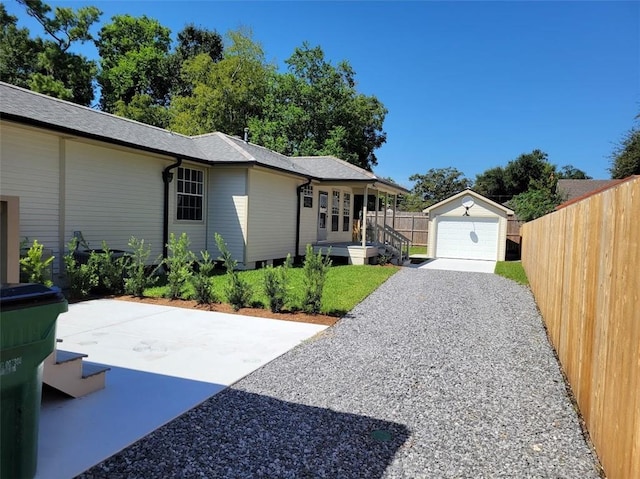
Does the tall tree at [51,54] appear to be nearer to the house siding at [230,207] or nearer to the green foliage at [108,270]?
the house siding at [230,207]

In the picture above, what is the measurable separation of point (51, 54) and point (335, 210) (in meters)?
24.1

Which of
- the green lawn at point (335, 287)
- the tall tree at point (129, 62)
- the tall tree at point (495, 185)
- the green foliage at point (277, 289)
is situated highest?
the tall tree at point (129, 62)

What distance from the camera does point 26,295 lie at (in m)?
2.38

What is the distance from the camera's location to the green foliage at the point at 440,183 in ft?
200

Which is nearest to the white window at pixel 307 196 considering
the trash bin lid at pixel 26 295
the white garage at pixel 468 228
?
the white garage at pixel 468 228

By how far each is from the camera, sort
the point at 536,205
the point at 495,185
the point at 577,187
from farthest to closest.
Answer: the point at 495,185, the point at 577,187, the point at 536,205

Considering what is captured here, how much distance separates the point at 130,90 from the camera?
37000 mm

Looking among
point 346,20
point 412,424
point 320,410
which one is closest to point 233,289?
point 320,410

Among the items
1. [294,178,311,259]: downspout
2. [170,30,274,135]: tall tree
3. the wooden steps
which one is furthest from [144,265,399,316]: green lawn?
[170,30,274,135]: tall tree

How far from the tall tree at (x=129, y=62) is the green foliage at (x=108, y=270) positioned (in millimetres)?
29243

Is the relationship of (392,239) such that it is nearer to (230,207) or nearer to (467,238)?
(467,238)

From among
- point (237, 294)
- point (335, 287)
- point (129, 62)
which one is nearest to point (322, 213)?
point (335, 287)

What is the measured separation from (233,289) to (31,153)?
485 centimetres

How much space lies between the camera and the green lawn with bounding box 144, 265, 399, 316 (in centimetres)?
870
